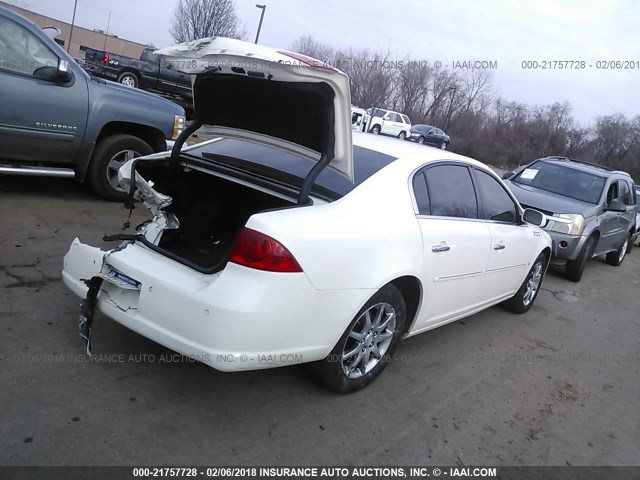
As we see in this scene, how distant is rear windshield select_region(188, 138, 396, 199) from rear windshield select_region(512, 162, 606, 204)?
19.4ft

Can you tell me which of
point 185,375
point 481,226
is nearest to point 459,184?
point 481,226

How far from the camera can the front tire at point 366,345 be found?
10.0 ft

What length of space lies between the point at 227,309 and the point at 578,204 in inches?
271

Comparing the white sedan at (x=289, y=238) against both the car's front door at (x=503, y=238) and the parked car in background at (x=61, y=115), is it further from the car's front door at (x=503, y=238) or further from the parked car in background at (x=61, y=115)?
the parked car in background at (x=61, y=115)

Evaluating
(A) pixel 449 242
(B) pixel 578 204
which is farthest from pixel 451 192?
(B) pixel 578 204

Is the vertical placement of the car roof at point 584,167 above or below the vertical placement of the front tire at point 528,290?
above

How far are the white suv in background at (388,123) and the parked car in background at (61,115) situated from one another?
22728 mm

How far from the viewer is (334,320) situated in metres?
2.82

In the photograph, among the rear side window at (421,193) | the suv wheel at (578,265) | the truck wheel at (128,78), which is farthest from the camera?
the truck wheel at (128,78)

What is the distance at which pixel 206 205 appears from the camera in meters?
4.02

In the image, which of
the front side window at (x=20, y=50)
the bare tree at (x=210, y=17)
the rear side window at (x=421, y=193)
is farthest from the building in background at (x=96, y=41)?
the rear side window at (x=421, y=193)

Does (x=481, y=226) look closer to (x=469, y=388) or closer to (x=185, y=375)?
(x=469, y=388)

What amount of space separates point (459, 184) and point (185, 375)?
2.40 meters

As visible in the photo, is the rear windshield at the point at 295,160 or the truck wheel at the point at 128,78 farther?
the truck wheel at the point at 128,78
